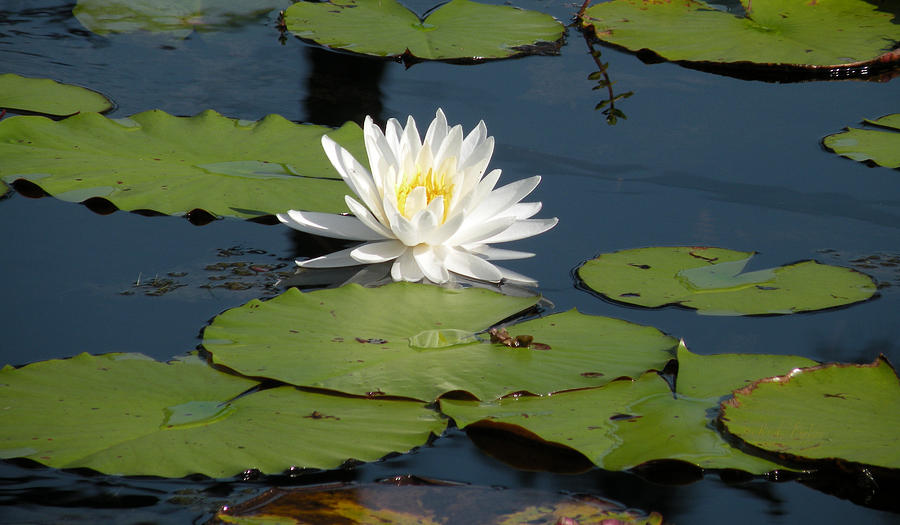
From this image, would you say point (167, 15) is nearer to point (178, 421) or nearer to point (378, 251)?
point (378, 251)

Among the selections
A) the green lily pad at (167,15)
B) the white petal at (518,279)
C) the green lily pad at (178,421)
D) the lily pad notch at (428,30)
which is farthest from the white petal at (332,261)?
the green lily pad at (167,15)

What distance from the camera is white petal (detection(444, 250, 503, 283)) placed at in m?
1.95

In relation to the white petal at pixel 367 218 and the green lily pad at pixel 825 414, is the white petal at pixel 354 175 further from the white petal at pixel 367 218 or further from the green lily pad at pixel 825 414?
the green lily pad at pixel 825 414

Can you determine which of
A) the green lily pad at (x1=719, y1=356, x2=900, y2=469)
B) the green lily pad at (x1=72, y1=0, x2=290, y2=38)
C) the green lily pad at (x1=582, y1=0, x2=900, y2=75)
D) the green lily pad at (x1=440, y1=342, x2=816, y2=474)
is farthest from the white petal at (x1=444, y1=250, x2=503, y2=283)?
the green lily pad at (x1=72, y1=0, x2=290, y2=38)

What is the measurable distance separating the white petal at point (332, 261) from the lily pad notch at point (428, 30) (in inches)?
54.5

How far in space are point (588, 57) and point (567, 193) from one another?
3.95 ft

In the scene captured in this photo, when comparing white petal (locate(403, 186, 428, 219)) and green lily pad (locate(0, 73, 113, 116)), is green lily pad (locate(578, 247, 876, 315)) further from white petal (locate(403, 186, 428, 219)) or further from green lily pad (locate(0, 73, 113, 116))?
green lily pad (locate(0, 73, 113, 116))

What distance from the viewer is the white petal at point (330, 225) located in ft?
6.61

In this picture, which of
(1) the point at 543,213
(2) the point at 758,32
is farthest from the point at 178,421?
(2) the point at 758,32

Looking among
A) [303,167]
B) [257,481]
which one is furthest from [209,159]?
[257,481]

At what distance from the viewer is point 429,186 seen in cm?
202

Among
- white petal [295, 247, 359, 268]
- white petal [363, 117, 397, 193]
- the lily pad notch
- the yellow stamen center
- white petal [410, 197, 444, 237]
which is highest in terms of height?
the lily pad notch

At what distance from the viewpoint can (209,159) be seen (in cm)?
231

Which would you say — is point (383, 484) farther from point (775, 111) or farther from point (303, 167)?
point (775, 111)
